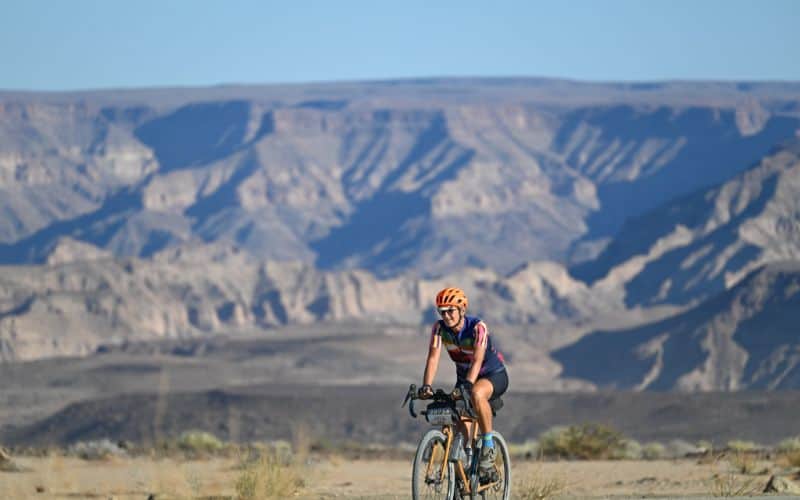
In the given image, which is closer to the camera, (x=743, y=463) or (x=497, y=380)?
(x=497, y=380)

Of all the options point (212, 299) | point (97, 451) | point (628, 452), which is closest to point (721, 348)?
point (212, 299)

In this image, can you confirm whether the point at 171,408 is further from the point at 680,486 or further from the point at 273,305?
the point at 273,305

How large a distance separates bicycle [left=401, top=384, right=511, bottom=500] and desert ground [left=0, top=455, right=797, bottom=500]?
1686 millimetres

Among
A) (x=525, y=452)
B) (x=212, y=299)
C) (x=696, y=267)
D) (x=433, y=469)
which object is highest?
(x=696, y=267)

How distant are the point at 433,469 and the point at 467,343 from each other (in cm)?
123

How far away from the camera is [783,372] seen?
11112 cm

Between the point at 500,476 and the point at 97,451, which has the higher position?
the point at 97,451

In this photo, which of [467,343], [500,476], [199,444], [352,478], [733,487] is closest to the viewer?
[467,343]

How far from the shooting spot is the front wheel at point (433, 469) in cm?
1722

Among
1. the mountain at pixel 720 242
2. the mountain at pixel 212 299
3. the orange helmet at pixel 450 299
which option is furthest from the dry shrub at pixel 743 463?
the mountain at pixel 720 242

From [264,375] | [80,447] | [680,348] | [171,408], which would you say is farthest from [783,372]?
[80,447]

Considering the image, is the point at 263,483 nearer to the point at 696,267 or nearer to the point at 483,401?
the point at 483,401

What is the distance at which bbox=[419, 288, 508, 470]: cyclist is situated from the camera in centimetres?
1753

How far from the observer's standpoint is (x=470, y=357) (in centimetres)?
1775
